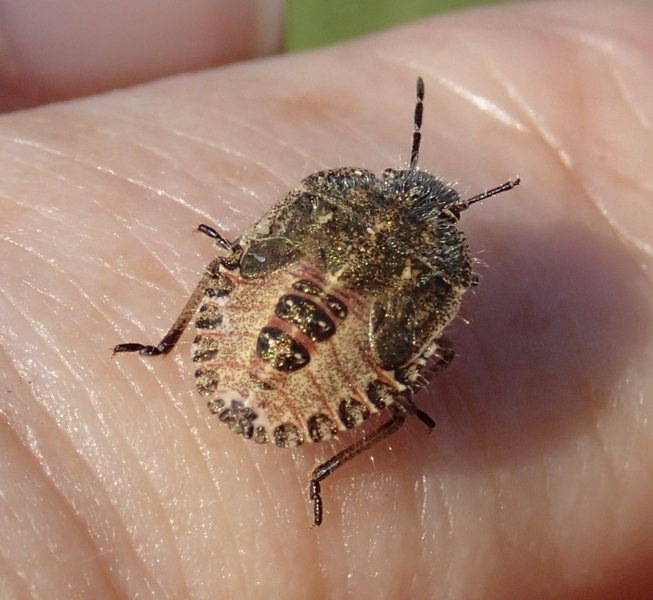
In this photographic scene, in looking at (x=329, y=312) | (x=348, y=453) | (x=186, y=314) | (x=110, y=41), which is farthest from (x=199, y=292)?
(x=110, y=41)

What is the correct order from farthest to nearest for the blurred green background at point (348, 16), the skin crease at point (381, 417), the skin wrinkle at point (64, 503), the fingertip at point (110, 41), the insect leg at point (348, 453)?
the blurred green background at point (348, 16), the fingertip at point (110, 41), the insect leg at point (348, 453), the skin crease at point (381, 417), the skin wrinkle at point (64, 503)

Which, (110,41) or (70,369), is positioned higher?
(110,41)

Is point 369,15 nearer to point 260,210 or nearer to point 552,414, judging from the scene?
point 260,210

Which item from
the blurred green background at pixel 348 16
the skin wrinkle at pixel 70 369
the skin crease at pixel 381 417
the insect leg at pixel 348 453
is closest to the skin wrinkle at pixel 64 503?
the skin crease at pixel 381 417

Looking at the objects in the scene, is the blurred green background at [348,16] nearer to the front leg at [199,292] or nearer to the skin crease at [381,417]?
the skin crease at [381,417]

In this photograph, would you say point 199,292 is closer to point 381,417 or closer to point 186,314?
point 186,314
